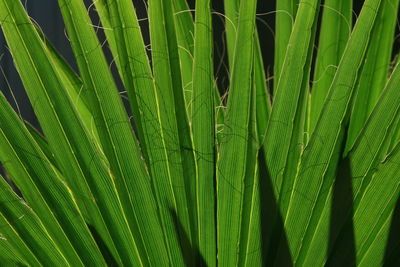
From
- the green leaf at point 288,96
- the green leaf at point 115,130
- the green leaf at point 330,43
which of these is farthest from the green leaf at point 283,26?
the green leaf at point 115,130

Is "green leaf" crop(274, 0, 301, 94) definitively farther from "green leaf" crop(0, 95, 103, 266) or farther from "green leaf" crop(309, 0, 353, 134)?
"green leaf" crop(0, 95, 103, 266)

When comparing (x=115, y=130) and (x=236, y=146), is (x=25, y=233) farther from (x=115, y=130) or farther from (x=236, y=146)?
(x=236, y=146)

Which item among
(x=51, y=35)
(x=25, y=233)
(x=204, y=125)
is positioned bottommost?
(x=51, y=35)

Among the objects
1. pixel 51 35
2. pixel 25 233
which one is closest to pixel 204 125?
pixel 25 233

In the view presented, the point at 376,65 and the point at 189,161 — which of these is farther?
the point at 376,65

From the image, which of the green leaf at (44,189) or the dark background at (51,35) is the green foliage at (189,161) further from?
the dark background at (51,35)

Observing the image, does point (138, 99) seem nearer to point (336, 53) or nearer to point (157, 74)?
point (157, 74)

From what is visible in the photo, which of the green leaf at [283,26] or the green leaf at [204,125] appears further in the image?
the green leaf at [283,26]

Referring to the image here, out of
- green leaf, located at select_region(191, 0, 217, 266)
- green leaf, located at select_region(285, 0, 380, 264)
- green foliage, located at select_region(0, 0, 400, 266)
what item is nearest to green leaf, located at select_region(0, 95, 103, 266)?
green foliage, located at select_region(0, 0, 400, 266)

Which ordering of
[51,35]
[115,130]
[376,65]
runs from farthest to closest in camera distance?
[51,35] → [376,65] → [115,130]
